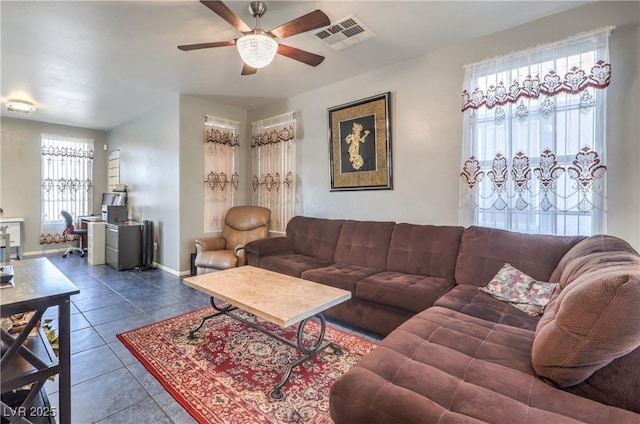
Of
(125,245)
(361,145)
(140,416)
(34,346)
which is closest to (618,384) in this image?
(140,416)

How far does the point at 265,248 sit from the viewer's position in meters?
3.51

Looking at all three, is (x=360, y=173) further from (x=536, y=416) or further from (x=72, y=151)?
(x=72, y=151)

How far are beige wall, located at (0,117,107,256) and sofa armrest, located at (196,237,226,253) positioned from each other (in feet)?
14.1

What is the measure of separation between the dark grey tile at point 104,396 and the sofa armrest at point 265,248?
66.5 inches

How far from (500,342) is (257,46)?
7.79ft

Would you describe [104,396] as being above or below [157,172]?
below

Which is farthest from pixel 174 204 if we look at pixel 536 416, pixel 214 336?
pixel 536 416

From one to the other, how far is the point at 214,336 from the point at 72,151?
6.16 m

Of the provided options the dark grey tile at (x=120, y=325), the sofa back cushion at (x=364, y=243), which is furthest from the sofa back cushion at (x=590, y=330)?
the dark grey tile at (x=120, y=325)

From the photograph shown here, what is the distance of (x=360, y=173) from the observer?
3594 millimetres

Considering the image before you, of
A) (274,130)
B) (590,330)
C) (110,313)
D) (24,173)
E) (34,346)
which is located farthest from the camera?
(24,173)

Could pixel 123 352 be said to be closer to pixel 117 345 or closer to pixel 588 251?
pixel 117 345

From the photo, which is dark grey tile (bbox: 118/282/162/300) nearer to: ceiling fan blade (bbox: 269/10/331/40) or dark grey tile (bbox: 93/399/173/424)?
dark grey tile (bbox: 93/399/173/424)

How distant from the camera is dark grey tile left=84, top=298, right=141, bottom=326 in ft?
9.20
